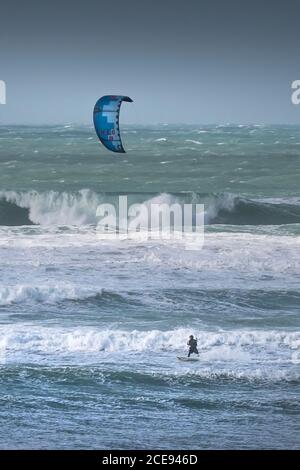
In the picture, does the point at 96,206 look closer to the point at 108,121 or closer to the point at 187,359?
the point at 108,121

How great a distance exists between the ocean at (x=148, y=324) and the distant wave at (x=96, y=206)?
7 cm

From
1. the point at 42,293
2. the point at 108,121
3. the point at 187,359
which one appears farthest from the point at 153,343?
the point at 108,121

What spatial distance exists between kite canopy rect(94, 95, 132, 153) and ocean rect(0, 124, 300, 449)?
105 inches

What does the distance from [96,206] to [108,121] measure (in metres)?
10.3

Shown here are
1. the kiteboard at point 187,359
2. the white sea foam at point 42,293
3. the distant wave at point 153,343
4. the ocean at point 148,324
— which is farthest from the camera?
the white sea foam at point 42,293

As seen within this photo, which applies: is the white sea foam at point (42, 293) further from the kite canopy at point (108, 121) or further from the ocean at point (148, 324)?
the kite canopy at point (108, 121)

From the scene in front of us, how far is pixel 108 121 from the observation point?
2259 cm

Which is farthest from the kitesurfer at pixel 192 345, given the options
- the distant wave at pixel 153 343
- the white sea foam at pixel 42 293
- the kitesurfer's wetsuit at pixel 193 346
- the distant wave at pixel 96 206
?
the distant wave at pixel 96 206

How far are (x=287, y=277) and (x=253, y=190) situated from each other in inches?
600

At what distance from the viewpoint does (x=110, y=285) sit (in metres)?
19.9

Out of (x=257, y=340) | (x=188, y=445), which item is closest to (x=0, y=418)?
(x=188, y=445)

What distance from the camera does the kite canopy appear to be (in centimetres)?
2189

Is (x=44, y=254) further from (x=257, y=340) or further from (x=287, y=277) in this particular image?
(x=257, y=340)

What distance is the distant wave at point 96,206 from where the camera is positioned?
29.4 m
